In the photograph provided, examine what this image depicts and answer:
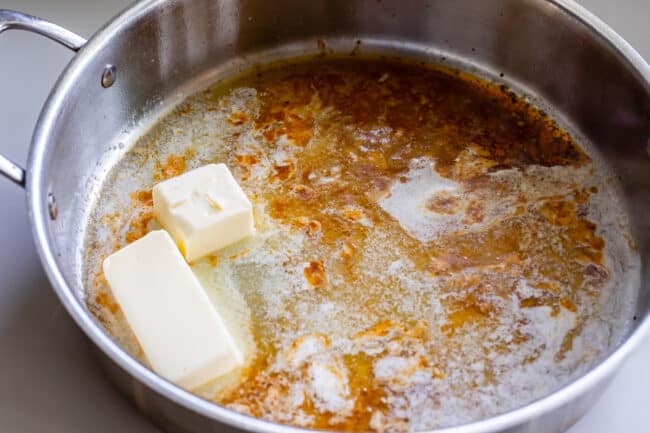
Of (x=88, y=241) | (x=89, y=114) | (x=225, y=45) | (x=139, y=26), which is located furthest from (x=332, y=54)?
(x=88, y=241)

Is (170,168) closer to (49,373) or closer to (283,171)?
(283,171)

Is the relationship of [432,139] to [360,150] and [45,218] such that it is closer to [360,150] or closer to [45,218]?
[360,150]

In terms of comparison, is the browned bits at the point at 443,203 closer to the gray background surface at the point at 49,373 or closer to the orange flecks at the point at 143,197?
the gray background surface at the point at 49,373

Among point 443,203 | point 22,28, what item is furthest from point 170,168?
point 443,203

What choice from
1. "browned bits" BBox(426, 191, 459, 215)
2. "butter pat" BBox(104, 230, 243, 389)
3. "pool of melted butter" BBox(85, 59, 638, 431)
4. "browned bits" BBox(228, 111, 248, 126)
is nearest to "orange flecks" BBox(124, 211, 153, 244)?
"pool of melted butter" BBox(85, 59, 638, 431)

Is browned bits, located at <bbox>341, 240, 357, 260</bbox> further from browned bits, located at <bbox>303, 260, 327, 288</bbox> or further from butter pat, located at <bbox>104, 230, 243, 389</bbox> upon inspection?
butter pat, located at <bbox>104, 230, 243, 389</bbox>
